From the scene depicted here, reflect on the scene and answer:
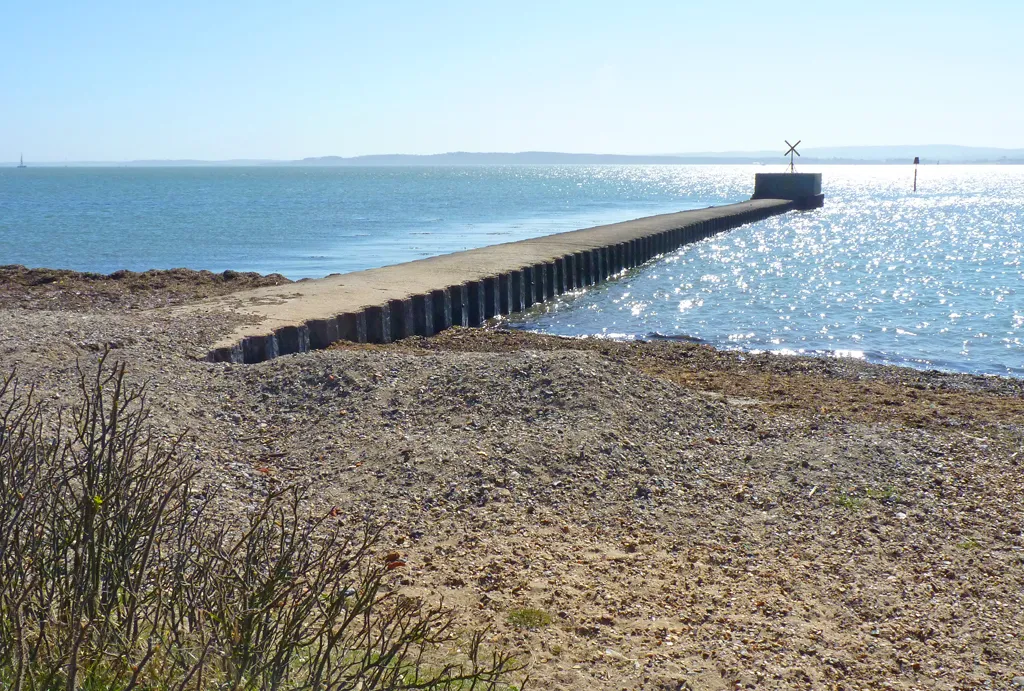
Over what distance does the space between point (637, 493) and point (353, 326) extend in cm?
653

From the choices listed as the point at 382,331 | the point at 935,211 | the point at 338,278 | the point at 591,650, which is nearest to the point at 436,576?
the point at 591,650

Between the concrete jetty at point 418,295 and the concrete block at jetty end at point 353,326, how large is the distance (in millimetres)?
13


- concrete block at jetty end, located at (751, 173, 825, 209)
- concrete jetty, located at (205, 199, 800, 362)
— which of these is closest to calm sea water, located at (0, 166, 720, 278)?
concrete block at jetty end, located at (751, 173, 825, 209)

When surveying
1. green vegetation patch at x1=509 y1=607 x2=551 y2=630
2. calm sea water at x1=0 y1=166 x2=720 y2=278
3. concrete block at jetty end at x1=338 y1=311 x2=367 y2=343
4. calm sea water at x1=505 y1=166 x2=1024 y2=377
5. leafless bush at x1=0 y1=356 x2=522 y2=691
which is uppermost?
leafless bush at x1=0 y1=356 x2=522 y2=691

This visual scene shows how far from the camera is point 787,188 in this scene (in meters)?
59.0

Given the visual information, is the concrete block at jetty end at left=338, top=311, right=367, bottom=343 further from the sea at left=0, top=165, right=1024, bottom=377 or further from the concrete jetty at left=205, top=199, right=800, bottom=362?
the sea at left=0, top=165, right=1024, bottom=377

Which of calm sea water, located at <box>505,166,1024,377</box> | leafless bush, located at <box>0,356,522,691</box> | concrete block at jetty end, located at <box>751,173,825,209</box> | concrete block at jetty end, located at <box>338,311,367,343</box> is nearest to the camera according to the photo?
leafless bush, located at <box>0,356,522,691</box>

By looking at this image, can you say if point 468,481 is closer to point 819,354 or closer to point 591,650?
point 591,650

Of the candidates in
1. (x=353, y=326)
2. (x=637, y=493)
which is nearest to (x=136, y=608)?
(x=637, y=493)

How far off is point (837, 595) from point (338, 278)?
12.1m

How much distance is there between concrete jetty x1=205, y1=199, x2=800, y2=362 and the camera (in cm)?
1131

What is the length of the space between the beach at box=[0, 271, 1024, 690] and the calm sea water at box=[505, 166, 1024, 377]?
20.6ft

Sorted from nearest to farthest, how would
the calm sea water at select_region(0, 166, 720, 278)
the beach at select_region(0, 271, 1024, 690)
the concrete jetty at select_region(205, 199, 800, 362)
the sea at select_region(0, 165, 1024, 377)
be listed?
the beach at select_region(0, 271, 1024, 690), the concrete jetty at select_region(205, 199, 800, 362), the sea at select_region(0, 165, 1024, 377), the calm sea water at select_region(0, 166, 720, 278)

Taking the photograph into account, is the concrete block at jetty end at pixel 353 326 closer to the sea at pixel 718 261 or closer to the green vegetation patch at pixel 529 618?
the sea at pixel 718 261
